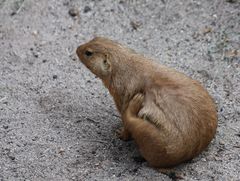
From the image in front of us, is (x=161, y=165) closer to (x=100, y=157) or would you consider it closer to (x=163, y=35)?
(x=100, y=157)

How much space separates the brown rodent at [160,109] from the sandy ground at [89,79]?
11.3 inches

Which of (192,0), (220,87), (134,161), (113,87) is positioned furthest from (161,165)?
(192,0)

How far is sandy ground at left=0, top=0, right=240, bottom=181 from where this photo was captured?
18.3 feet

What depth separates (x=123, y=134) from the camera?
19.3ft

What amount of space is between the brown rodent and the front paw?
0.04 metres

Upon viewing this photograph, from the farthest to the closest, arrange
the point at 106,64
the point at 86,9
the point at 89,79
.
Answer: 1. the point at 86,9
2. the point at 89,79
3. the point at 106,64

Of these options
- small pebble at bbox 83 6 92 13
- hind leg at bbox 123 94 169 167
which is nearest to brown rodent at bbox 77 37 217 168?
hind leg at bbox 123 94 169 167

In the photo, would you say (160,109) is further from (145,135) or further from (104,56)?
(104,56)

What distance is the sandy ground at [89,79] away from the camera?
558cm

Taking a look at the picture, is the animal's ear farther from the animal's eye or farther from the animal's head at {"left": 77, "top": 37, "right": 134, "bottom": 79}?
the animal's eye

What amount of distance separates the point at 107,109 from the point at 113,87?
682 millimetres

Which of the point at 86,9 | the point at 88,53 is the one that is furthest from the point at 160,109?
the point at 86,9

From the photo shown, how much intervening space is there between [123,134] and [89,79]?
3.88ft

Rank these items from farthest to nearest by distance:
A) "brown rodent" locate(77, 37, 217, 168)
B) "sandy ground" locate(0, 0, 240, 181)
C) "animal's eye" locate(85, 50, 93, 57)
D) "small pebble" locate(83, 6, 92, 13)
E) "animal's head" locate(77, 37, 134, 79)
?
"small pebble" locate(83, 6, 92, 13), "animal's eye" locate(85, 50, 93, 57), "animal's head" locate(77, 37, 134, 79), "sandy ground" locate(0, 0, 240, 181), "brown rodent" locate(77, 37, 217, 168)
